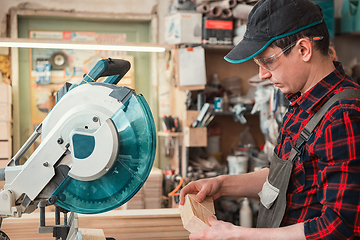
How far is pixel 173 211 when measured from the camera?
1.75m

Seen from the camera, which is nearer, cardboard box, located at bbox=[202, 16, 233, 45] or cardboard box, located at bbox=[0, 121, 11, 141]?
cardboard box, located at bbox=[0, 121, 11, 141]

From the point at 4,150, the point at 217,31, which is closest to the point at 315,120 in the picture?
the point at 217,31

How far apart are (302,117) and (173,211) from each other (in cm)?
90

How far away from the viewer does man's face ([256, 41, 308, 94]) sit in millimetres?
1027

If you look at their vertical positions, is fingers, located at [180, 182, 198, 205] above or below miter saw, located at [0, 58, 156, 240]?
below

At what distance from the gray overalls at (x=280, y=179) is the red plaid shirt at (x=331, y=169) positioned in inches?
0.8

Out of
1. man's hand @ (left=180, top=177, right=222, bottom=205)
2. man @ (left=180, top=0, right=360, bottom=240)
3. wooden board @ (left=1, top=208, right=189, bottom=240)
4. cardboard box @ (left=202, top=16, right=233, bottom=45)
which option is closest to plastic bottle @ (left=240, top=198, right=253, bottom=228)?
cardboard box @ (left=202, top=16, right=233, bottom=45)

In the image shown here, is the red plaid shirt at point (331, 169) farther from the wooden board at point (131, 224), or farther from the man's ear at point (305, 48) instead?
the wooden board at point (131, 224)

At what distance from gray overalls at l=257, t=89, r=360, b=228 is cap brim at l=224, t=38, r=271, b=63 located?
0.25m

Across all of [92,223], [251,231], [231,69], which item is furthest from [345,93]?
[231,69]

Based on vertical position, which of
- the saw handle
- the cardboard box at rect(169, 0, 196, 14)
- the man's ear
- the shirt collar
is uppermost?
the cardboard box at rect(169, 0, 196, 14)

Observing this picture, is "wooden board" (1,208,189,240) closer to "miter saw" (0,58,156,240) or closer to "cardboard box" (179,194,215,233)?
"cardboard box" (179,194,215,233)

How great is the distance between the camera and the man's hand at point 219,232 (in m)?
0.99

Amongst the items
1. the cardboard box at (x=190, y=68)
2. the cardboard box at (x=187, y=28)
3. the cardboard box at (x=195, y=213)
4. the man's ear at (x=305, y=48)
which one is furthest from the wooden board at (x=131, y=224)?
the cardboard box at (x=187, y=28)
